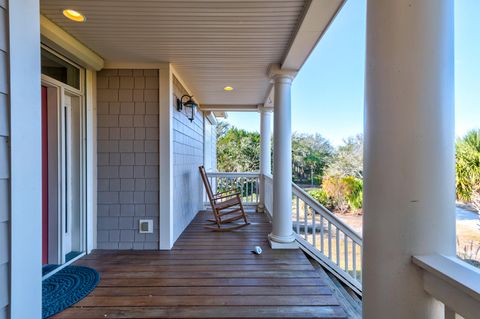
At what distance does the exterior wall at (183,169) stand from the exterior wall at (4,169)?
2.50 meters

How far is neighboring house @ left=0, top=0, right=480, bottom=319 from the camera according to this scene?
0.82 m

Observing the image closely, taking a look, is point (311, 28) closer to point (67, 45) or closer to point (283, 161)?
point (283, 161)

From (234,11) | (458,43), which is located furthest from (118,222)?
(458,43)

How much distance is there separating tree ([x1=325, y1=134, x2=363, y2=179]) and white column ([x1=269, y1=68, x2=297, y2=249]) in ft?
15.7

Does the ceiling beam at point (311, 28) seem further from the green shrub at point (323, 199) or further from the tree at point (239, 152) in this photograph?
the tree at point (239, 152)

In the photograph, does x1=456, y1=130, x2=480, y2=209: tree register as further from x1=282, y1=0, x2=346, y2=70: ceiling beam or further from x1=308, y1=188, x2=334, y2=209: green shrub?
x1=308, y1=188, x2=334, y2=209: green shrub

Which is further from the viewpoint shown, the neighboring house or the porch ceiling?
the porch ceiling

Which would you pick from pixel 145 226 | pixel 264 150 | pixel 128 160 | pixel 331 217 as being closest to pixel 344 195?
pixel 264 150

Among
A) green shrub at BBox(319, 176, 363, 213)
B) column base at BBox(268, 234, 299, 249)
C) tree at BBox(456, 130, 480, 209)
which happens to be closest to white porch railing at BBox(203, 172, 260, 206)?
green shrub at BBox(319, 176, 363, 213)

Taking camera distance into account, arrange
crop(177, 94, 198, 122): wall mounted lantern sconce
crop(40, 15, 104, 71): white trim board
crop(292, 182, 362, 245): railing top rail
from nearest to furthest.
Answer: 1. crop(40, 15, 104, 71): white trim board
2. crop(292, 182, 362, 245): railing top rail
3. crop(177, 94, 198, 122): wall mounted lantern sconce

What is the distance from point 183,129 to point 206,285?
2.41 m

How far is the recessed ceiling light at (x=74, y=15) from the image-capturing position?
2059 mm

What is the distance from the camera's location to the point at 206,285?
87.2 inches

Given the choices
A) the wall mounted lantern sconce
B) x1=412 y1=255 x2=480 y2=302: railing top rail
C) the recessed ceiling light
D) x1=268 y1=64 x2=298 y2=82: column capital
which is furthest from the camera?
the wall mounted lantern sconce
